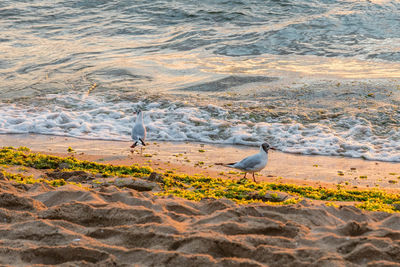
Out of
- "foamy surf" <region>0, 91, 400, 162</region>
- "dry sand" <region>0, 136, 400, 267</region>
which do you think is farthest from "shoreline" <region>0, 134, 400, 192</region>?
"dry sand" <region>0, 136, 400, 267</region>

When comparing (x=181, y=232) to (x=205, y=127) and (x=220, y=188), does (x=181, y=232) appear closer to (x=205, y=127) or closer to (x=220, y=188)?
(x=220, y=188)

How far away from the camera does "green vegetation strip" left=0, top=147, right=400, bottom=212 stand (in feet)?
16.7

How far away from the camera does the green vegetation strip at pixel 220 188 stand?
508 cm

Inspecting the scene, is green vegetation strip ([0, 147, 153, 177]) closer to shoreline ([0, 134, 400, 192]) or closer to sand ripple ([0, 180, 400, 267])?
shoreline ([0, 134, 400, 192])

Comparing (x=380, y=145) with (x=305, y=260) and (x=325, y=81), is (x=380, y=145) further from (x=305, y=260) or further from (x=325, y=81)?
(x=305, y=260)

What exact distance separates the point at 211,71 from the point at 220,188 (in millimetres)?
8669

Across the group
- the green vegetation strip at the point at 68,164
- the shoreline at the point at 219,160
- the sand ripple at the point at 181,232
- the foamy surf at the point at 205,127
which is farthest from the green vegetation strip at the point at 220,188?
the foamy surf at the point at 205,127

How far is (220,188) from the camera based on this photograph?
5551mm

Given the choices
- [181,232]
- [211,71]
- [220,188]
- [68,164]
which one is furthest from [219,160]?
[211,71]

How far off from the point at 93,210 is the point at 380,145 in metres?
6.09

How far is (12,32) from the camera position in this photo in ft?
64.2

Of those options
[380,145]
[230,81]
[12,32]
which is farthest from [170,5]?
[380,145]

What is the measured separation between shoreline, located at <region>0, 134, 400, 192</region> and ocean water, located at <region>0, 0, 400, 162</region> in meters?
0.40

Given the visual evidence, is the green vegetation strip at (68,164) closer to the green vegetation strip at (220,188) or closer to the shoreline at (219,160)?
the green vegetation strip at (220,188)
